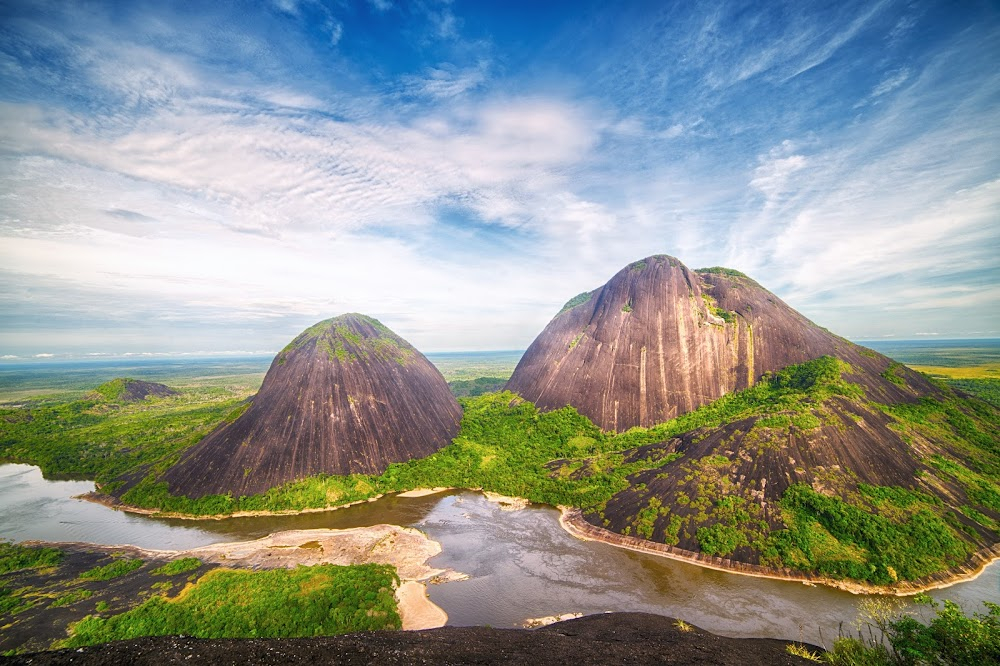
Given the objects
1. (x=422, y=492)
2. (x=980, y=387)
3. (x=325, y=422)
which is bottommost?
(x=422, y=492)

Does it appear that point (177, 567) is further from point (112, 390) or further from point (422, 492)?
point (112, 390)

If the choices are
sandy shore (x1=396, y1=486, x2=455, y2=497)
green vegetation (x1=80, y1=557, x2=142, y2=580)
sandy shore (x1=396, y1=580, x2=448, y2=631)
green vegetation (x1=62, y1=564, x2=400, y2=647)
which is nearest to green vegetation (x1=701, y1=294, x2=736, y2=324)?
sandy shore (x1=396, y1=486, x2=455, y2=497)

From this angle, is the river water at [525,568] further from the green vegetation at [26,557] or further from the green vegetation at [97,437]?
the green vegetation at [97,437]

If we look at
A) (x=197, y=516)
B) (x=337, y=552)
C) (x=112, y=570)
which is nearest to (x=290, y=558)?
(x=337, y=552)

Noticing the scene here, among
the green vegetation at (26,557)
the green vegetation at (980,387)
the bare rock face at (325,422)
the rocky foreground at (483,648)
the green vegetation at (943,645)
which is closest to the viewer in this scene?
the green vegetation at (943,645)

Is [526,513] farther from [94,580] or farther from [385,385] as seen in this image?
[94,580]

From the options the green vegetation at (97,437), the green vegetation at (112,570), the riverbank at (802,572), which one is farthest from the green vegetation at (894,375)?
the green vegetation at (97,437)
